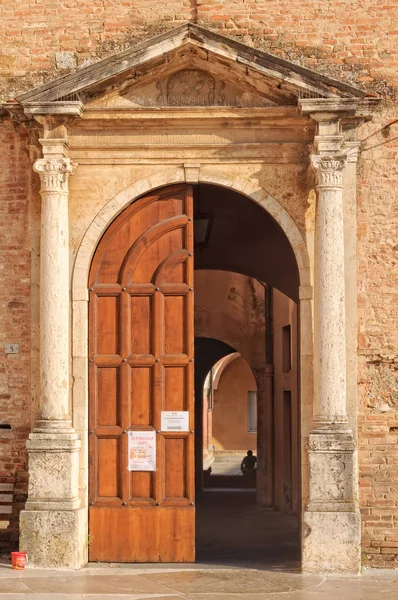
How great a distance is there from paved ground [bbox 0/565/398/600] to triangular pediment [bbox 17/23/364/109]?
440cm

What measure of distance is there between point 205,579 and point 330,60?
508 centimetres

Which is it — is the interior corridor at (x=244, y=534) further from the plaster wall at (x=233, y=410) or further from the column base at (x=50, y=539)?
the plaster wall at (x=233, y=410)

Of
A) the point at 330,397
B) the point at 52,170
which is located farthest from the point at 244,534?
the point at 52,170

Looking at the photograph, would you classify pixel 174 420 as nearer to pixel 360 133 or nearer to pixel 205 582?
pixel 205 582

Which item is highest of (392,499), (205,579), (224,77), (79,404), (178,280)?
(224,77)

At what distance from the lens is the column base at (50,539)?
10023 mm

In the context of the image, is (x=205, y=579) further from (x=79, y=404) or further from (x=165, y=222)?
(x=165, y=222)

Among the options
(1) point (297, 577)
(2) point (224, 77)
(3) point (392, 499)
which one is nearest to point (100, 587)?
(1) point (297, 577)

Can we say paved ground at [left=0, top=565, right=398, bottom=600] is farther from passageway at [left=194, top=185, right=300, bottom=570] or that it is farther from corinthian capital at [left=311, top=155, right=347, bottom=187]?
corinthian capital at [left=311, top=155, right=347, bottom=187]

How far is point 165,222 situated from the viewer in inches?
430

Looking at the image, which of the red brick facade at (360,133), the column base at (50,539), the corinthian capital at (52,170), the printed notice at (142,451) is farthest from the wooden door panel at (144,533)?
the corinthian capital at (52,170)

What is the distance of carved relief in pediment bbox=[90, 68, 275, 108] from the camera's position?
10.6m

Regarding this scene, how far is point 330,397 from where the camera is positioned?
33.4 ft

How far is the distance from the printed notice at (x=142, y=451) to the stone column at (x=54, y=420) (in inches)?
22.9
